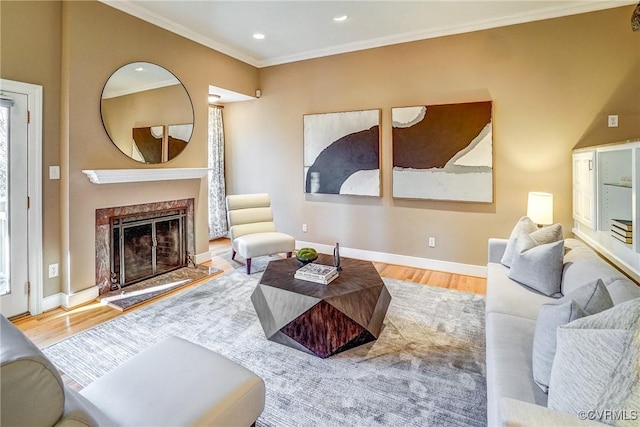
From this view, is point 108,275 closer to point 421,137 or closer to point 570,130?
point 421,137

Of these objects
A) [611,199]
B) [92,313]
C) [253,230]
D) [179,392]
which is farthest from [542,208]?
[92,313]

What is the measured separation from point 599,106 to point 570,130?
1.05ft

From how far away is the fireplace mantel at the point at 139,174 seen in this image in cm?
323

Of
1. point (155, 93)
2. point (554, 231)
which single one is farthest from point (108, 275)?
point (554, 231)

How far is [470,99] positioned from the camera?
3992 millimetres

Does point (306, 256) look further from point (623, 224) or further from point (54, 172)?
point (54, 172)

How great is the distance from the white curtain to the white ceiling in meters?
1.47

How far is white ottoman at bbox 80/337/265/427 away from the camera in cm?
122

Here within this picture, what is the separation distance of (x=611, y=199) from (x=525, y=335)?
1.48m

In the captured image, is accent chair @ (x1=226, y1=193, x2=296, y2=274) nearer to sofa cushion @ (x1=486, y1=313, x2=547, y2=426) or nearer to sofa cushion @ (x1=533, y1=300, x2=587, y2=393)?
sofa cushion @ (x1=486, y1=313, x2=547, y2=426)

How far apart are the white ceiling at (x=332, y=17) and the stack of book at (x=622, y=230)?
2.45 metres

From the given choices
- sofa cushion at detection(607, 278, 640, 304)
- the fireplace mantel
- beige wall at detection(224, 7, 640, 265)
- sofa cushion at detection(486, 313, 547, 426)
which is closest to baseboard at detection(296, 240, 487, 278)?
beige wall at detection(224, 7, 640, 265)

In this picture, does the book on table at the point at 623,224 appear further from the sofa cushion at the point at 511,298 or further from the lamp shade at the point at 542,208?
the lamp shade at the point at 542,208

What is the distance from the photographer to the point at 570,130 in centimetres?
357
